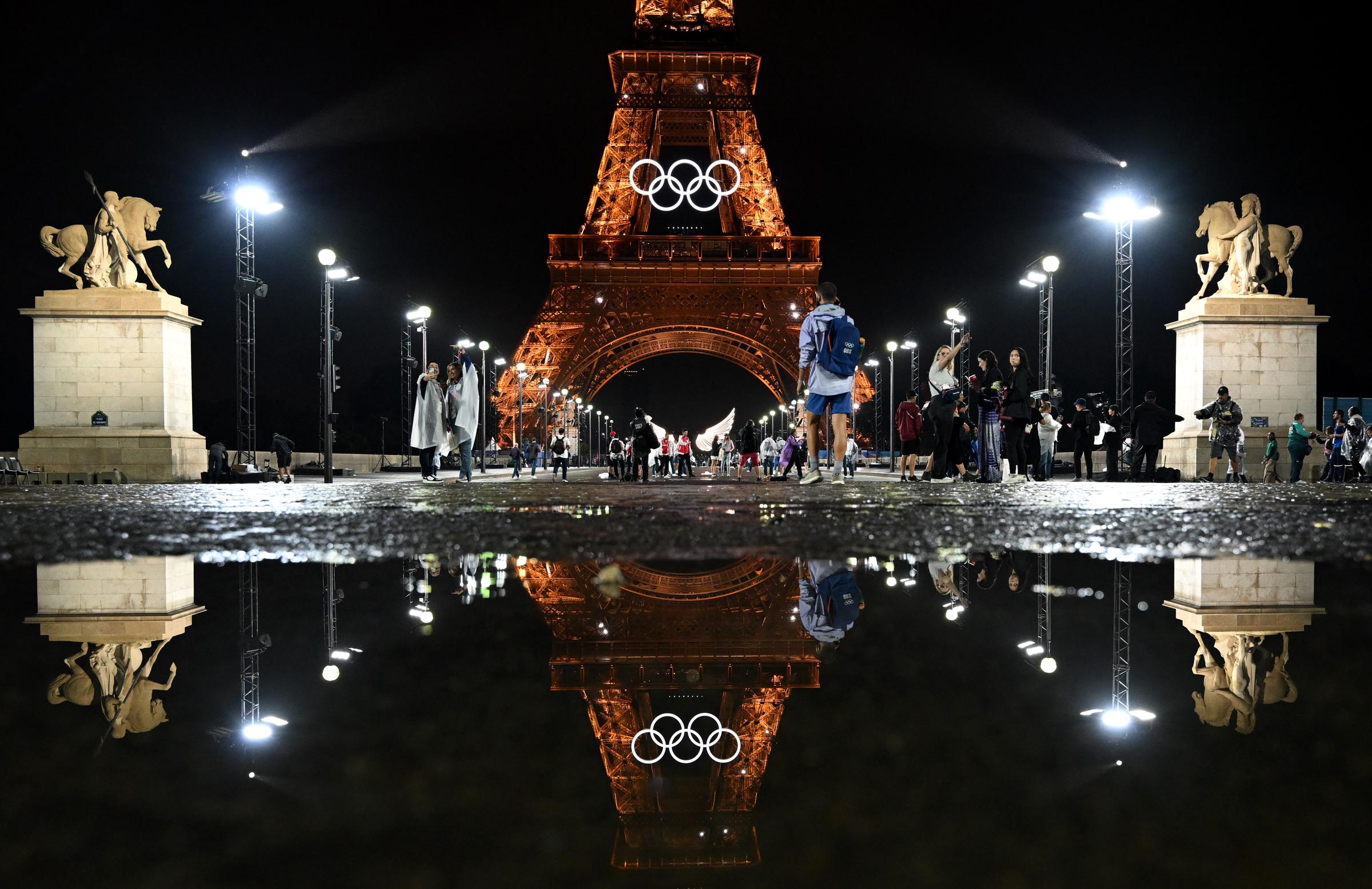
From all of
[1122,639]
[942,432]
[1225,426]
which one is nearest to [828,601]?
[1122,639]

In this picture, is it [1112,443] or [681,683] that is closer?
[681,683]

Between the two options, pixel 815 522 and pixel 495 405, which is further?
pixel 495 405

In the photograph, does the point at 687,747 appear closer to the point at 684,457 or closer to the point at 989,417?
the point at 989,417

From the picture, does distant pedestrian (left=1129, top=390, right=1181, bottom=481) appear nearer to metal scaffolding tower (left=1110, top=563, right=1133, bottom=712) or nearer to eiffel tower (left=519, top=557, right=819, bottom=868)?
metal scaffolding tower (left=1110, top=563, right=1133, bottom=712)

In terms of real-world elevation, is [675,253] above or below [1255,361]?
above

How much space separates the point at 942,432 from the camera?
576 inches

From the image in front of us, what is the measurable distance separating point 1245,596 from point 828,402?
26.6ft

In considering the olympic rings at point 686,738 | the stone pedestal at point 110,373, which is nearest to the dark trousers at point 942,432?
the stone pedestal at point 110,373

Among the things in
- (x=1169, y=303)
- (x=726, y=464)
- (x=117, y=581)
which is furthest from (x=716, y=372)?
(x=117, y=581)

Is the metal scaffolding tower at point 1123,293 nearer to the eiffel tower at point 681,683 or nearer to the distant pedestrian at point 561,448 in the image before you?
the distant pedestrian at point 561,448

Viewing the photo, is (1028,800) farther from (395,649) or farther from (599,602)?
(599,602)

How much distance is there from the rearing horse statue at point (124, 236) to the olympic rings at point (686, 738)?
1866 cm

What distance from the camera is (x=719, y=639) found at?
175 centimetres

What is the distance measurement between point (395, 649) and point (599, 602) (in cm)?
67
